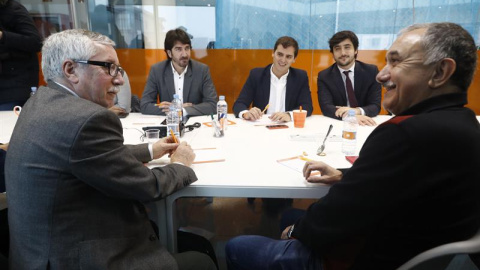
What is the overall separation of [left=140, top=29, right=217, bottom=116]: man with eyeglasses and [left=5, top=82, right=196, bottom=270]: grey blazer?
2085 millimetres

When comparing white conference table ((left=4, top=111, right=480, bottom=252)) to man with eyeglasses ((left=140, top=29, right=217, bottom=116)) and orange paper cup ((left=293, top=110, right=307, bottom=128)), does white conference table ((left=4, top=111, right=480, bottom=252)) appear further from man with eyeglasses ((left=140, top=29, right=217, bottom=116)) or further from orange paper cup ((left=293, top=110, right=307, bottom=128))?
man with eyeglasses ((left=140, top=29, right=217, bottom=116))

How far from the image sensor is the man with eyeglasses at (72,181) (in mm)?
936

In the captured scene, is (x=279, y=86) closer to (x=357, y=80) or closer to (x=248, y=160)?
(x=357, y=80)

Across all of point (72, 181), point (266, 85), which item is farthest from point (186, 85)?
point (72, 181)

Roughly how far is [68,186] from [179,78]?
246 cm

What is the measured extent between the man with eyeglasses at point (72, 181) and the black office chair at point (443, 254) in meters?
0.78

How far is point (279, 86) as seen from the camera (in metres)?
3.19

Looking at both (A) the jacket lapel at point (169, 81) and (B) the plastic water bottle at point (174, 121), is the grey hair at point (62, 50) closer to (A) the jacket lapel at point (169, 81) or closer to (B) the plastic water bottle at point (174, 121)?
(B) the plastic water bottle at point (174, 121)

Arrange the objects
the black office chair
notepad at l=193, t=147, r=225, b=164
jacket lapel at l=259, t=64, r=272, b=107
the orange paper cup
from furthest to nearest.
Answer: jacket lapel at l=259, t=64, r=272, b=107, the orange paper cup, notepad at l=193, t=147, r=225, b=164, the black office chair

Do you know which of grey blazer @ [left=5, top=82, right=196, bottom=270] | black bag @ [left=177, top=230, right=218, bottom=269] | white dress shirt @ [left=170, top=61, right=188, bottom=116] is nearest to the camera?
grey blazer @ [left=5, top=82, right=196, bottom=270]

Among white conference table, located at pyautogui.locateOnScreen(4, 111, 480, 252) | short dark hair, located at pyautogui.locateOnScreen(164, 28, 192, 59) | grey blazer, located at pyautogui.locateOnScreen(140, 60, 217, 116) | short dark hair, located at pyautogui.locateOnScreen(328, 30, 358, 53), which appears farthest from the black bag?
short dark hair, located at pyautogui.locateOnScreen(328, 30, 358, 53)

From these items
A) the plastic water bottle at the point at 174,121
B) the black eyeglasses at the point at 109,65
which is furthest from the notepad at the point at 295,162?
the black eyeglasses at the point at 109,65

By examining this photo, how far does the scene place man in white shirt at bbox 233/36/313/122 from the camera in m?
3.04

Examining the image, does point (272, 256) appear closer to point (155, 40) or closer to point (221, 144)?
point (221, 144)
